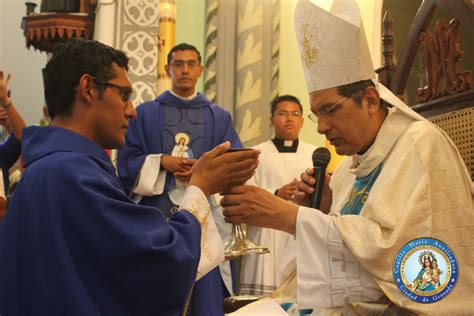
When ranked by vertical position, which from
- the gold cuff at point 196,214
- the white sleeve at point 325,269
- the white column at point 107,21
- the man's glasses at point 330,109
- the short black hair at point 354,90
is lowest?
the white sleeve at point 325,269

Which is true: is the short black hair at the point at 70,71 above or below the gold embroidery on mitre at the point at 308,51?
below

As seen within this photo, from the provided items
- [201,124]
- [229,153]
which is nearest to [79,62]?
[229,153]

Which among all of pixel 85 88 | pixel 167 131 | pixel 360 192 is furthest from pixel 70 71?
pixel 167 131

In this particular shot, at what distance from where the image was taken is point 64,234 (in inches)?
86.4

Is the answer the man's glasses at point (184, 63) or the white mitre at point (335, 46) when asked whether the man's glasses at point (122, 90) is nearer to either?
the white mitre at point (335, 46)

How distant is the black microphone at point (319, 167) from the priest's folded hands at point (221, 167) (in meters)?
0.37

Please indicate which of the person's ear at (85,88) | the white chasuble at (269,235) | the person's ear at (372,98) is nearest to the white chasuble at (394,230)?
the person's ear at (372,98)

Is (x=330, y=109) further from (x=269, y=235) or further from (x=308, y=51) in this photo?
(x=269, y=235)

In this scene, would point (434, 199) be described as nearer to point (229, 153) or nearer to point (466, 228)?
point (466, 228)

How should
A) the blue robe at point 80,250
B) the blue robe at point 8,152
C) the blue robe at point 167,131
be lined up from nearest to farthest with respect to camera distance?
the blue robe at point 80,250, the blue robe at point 167,131, the blue robe at point 8,152

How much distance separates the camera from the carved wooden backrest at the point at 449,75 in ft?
9.68

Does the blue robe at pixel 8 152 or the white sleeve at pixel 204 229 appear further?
the blue robe at pixel 8 152

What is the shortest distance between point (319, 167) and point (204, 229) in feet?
1.82

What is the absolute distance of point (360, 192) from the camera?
3049mm
